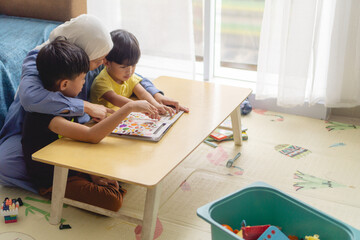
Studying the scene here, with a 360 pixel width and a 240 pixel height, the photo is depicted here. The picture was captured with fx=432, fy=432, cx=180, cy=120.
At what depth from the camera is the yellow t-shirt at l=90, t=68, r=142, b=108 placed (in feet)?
5.87

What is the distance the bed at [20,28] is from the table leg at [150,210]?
3.22 feet

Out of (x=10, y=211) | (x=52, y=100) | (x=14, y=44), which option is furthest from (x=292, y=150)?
(x=14, y=44)

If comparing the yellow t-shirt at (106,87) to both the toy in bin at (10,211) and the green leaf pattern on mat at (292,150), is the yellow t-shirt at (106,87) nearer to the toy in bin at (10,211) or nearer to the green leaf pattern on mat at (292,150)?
the toy in bin at (10,211)

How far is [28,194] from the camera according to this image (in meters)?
1.78

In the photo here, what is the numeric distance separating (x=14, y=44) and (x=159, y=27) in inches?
34.1

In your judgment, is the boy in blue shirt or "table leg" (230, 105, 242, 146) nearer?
the boy in blue shirt

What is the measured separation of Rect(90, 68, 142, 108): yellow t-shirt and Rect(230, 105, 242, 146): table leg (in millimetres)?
498

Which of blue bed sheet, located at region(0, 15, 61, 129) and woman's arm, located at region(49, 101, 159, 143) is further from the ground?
blue bed sheet, located at region(0, 15, 61, 129)

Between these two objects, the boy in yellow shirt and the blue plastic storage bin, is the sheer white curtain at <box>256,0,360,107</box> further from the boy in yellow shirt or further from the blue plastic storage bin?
the blue plastic storage bin

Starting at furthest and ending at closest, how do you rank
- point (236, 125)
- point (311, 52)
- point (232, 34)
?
point (232, 34), point (311, 52), point (236, 125)

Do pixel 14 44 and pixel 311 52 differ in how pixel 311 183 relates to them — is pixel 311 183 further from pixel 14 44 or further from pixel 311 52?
pixel 14 44

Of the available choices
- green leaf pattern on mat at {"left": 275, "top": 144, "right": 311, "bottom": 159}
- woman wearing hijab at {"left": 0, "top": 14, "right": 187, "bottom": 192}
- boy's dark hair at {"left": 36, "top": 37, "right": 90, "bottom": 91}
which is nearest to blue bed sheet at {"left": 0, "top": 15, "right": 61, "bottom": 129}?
woman wearing hijab at {"left": 0, "top": 14, "right": 187, "bottom": 192}

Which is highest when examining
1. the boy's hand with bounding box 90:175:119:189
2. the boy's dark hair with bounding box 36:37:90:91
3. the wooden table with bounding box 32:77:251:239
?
the boy's dark hair with bounding box 36:37:90:91

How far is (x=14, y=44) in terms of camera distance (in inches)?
86.4
